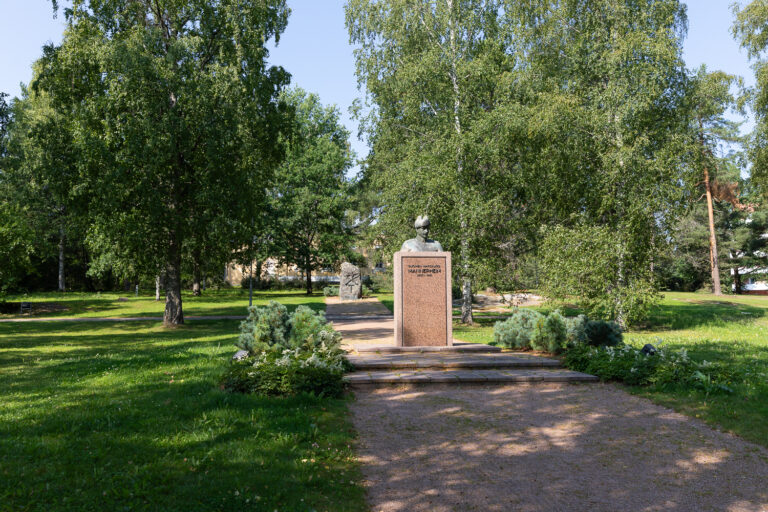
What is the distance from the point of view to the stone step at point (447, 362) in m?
8.77

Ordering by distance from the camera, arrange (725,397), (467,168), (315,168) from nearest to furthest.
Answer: (725,397)
(467,168)
(315,168)

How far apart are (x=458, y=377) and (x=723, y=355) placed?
650 centimetres

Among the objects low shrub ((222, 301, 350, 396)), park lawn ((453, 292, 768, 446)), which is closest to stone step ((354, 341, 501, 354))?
low shrub ((222, 301, 350, 396))

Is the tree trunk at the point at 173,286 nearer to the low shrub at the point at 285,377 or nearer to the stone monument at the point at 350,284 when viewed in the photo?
the low shrub at the point at 285,377

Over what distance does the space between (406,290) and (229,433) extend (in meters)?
5.98

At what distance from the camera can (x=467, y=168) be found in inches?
671

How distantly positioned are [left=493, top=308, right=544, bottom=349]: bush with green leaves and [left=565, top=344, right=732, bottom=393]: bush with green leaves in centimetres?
156

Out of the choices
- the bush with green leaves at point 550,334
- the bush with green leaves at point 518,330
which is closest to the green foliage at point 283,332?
the bush with green leaves at point 518,330

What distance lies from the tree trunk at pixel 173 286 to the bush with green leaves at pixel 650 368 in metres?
13.7

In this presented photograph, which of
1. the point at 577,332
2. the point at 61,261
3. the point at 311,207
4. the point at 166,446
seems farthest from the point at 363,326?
the point at 61,261

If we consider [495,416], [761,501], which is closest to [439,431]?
[495,416]

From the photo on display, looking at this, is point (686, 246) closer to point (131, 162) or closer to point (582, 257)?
point (582, 257)

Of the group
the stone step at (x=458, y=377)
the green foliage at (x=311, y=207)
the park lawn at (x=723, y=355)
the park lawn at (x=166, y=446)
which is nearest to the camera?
the park lawn at (x=166, y=446)

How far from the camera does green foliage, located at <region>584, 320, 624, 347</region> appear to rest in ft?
32.8
